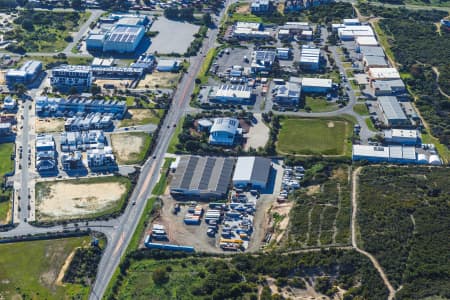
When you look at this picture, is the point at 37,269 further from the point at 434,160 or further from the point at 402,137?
the point at 434,160

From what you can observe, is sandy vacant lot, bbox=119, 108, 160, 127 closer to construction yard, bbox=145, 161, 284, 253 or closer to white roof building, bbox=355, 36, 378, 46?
construction yard, bbox=145, 161, 284, 253

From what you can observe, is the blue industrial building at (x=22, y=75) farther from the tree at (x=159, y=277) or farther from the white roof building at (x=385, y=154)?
the white roof building at (x=385, y=154)

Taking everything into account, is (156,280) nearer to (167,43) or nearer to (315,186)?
(315,186)

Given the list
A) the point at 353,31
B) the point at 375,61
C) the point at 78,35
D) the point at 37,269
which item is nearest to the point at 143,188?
the point at 37,269

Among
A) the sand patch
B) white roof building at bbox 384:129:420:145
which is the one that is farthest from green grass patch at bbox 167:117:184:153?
white roof building at bbox 384:129:420:145

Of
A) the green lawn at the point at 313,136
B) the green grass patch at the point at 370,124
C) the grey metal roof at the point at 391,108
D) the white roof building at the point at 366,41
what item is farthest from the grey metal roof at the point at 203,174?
the white roof building at the point at 366,41
